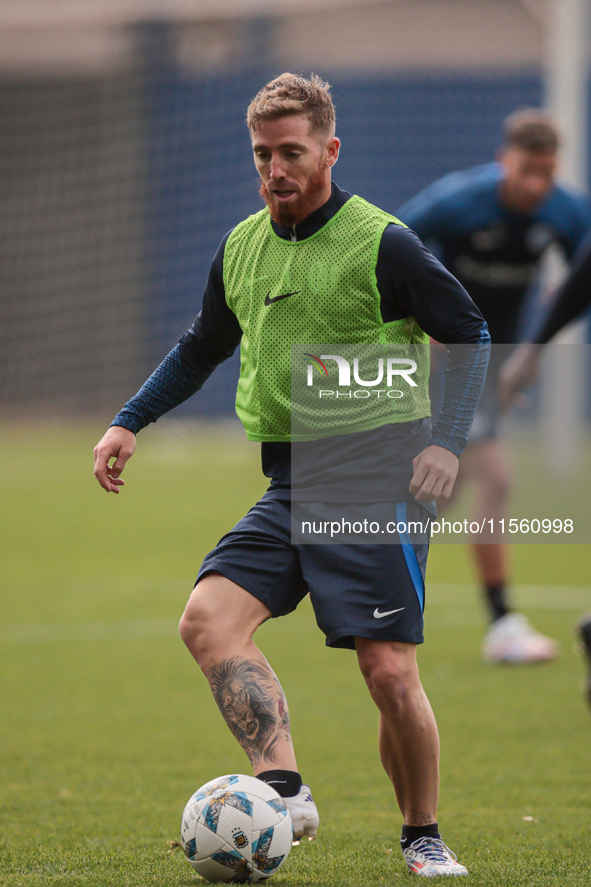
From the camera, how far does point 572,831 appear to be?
3.31 m

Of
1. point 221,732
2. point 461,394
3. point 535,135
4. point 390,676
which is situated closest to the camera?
point 390,676

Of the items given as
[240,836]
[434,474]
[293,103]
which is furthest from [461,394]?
[240,836]

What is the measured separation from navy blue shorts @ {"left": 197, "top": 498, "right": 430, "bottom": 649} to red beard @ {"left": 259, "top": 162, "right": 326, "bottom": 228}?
704mm

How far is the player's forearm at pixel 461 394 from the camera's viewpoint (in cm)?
290

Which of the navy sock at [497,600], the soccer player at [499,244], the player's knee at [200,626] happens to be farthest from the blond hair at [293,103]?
the navy sock at [497,600]

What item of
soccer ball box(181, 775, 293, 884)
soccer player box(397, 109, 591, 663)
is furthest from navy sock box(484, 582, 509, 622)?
soccer ball box(181, 775, 293, 884)

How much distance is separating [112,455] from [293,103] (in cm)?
99

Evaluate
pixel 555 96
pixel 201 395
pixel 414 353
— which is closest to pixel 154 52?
pixel 201 395

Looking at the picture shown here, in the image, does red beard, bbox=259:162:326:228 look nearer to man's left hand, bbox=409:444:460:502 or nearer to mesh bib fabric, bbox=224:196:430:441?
mesh bib fabric, bbox=224:196:430:441

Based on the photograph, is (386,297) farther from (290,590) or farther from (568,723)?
(568,723)

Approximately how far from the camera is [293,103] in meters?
2.91

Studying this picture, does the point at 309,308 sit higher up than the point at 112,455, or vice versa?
the point at 309,308

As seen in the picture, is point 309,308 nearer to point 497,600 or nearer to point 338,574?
point 338,574

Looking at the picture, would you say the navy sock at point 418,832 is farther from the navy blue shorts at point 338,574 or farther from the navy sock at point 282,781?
the navy blue shorts at point 338,574
